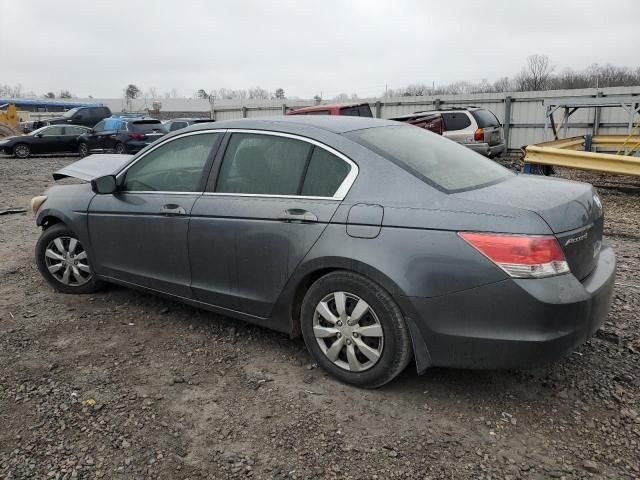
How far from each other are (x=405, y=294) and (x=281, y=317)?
938 millimetres

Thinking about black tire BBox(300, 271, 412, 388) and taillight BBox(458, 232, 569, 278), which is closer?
taillight BBox(458, 232, 569, 278)

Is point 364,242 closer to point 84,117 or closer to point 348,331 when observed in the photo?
point 348,331

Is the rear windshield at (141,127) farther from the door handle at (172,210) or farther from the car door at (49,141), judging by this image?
the door handle at (172,210)

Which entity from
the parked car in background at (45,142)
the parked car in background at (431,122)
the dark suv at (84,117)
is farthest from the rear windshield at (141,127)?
the parked car in background at (431,122)

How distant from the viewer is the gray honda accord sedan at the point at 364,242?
2648 mm

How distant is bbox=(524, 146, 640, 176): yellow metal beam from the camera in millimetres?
8516

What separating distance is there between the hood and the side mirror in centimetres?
70

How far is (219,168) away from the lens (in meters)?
3.71

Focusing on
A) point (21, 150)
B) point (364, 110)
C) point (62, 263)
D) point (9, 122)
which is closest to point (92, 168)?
point (62, 263)

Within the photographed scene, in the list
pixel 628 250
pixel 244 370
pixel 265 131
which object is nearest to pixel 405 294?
pixel 244 370

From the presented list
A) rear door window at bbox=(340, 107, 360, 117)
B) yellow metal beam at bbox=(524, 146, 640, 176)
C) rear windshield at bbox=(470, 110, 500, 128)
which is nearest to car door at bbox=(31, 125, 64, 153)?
rear door window at bbox=(340, 107, 360, 117)

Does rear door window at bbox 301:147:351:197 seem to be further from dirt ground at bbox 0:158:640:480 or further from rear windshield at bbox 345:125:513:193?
dirt ground at bbox 0:158:640:480

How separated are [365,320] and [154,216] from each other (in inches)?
72.6

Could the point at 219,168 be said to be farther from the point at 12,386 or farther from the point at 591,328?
the point at 591,328
